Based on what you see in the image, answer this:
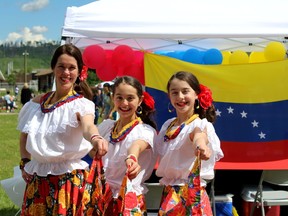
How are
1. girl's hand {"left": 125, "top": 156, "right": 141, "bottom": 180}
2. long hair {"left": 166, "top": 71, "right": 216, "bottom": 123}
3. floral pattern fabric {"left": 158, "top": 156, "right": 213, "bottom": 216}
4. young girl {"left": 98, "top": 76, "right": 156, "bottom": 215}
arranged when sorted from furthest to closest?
1. long hair {"left": 166, "top": 71, "right": 216, "bottom": 123}
2. young girl {"left": 98, "top": 76, "right": 156, "bottom": 215}
3. floral pattern fabric {"left": 158, "top": 156, "right": 213, "bottom": 216}
4. girl's hand {"left": 125, "top": 156, "right": 141, "bottom": 180}

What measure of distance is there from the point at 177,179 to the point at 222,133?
1.78 m

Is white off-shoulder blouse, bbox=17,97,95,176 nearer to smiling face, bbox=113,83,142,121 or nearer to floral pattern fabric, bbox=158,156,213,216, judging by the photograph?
smiling face, bbox=113,83,142,121

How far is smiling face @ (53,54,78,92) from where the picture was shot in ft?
9.65

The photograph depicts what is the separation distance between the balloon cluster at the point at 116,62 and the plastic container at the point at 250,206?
146 centimetres

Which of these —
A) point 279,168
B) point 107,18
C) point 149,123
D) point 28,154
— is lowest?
point 279,168

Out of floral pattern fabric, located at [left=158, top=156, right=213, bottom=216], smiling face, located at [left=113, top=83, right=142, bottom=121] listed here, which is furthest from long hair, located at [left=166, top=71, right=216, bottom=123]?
floral pattern fabric, located at [left=158, top=156, right=213, bottom=216]

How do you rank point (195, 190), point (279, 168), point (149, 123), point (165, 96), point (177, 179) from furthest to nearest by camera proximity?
point (165, 96), point (279, 168), point (149, 123), point (177, 179), point (195, 190)

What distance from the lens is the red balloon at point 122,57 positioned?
16.4 feet

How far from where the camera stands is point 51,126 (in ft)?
9.43

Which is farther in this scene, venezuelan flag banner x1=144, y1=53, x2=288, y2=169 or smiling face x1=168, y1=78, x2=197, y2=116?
venezuelan flag banner x1=144, y1=53, x2=288, y2=169

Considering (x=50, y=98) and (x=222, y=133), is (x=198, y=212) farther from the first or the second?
(x=222, y=133)

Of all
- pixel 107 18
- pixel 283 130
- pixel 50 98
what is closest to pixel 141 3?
pixel 107 18

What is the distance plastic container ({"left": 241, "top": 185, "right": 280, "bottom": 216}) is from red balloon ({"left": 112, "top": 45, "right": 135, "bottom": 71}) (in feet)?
5.56

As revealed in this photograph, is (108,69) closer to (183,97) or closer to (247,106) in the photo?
(247,106)
